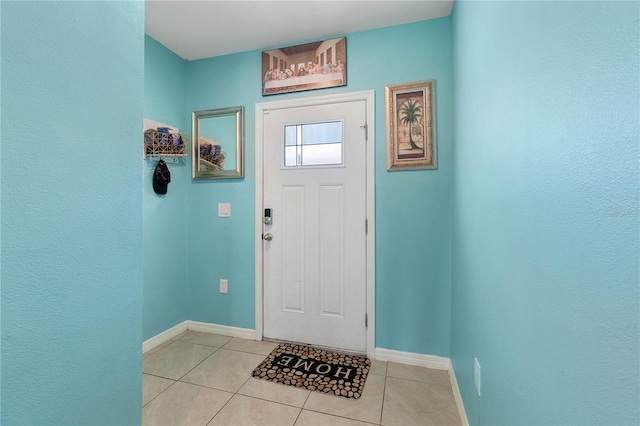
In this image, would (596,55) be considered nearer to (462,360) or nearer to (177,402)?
(462,360)

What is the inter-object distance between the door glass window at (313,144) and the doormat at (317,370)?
1523 mm

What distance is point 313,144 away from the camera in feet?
7.25

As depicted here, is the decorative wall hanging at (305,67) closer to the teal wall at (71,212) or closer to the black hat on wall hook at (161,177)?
the black hat on wall hook at (161,177)

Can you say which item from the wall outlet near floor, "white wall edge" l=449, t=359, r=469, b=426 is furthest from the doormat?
the wall outlet near floor

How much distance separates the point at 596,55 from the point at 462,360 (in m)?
1.55

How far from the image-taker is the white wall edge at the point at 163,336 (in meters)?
2.16

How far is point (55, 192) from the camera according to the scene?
2.45ft

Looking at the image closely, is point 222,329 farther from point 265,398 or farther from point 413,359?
point 413,359

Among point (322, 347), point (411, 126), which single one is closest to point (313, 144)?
point (411, 126)

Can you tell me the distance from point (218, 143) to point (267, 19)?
1.08 m

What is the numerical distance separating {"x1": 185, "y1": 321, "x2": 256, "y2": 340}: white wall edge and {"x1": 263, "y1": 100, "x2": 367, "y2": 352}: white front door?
6.8 inches

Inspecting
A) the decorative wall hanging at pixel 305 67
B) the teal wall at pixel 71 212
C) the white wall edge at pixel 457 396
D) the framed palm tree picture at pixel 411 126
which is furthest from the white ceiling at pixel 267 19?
the white wall edge at pixel 457 396

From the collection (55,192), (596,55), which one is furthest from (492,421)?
(55,192)

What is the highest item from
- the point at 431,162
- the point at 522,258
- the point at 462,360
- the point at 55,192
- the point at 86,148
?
the point at 431,162
